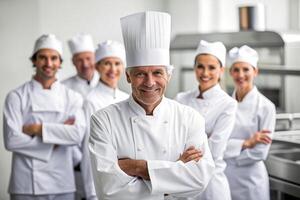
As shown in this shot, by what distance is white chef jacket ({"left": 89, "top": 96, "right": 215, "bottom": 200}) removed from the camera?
82.7 inches

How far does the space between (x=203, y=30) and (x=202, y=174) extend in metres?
3.72

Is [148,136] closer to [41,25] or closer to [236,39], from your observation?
[236,39]

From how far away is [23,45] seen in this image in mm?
4914

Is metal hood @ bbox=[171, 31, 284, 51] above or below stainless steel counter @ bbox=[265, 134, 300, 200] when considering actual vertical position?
above

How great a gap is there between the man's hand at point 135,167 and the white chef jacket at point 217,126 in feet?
2.54

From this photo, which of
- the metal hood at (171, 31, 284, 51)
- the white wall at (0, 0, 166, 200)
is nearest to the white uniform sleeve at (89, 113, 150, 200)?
the metal hood at (171, 31, 284, 51)

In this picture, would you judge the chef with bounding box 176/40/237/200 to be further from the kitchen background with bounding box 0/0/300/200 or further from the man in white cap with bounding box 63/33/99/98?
the man in white cap with bounding box 63/33/99/98

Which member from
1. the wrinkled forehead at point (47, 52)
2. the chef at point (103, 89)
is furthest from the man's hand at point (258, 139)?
the wrinkled forehead at point (47, 52)

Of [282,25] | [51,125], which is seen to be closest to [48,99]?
[51,125]

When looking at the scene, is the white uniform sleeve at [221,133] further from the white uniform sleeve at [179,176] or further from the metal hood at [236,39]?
the metal hood at [236,39]

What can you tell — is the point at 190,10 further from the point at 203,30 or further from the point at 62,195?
the point at 62,195

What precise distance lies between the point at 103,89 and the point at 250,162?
93 cm

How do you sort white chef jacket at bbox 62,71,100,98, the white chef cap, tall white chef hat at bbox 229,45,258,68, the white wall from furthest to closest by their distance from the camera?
the white wall < white chef jacket at bbox 62,71,100,98 < the white chef cap < tall white chef hat at bbox 229,45,258,68

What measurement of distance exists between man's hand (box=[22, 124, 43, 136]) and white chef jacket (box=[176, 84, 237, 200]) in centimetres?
85
